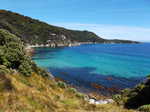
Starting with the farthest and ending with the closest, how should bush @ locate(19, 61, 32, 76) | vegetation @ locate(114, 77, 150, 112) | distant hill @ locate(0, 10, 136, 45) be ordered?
1. distant hill @ locate(0, 10, 136, 45)
2. vegetation @ locate(114, 77, 150, 112)
3. bush @ locate(19, 61, 32, 76)

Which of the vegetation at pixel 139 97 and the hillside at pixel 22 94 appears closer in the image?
the hillside at pixel 22 94

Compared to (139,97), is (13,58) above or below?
above

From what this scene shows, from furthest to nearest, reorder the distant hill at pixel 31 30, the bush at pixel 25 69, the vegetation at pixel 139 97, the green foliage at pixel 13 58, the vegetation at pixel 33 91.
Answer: the distant hill at pixel 31 30
the vegetation at pixel 139 97
the bush at pixel 25 69
the green foliage at pixel 13 58
the vegetation at pixel 33 91

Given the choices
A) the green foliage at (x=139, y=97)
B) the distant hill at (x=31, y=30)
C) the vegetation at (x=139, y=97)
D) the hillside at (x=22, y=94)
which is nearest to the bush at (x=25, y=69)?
the hillside at (x=22, y=94)

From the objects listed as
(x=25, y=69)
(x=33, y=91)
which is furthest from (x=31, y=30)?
(x=33, y=91)

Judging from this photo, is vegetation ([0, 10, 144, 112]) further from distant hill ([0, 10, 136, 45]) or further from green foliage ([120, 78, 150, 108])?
distant hill ([0, 10, 136, 45])

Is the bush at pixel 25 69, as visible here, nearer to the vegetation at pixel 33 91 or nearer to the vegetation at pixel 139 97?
the vegetation at pixel 33 91

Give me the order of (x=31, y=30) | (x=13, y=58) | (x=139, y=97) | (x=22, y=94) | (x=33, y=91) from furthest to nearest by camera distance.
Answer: (x=31, y=30) < (x=139, y=97) < (x=13, y=58) < (x=33, y=91) < (x=22, y=94)

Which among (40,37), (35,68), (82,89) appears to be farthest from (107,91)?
(40,37)

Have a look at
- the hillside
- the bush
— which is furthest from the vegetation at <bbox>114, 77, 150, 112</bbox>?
the bush

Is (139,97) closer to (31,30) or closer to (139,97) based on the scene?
(139,97)

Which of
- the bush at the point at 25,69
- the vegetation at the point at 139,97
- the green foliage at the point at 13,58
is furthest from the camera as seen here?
the vegetation at the point at 139,97

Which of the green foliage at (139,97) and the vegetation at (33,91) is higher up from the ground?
the vegetation at (33,91)

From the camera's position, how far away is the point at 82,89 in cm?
3684
